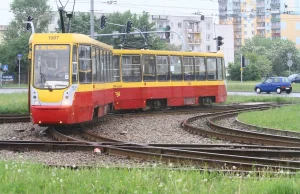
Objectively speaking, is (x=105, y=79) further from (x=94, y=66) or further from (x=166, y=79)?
(x=166, y=79)

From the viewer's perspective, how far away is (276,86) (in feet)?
169

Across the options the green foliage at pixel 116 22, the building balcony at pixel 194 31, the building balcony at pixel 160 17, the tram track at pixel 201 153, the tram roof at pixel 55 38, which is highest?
the building balcony at pixel 160 17

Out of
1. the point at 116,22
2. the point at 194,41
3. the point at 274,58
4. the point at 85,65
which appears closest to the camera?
the point at 85,65

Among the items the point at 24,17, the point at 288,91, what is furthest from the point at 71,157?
the point at 24,17

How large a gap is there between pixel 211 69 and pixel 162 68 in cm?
412

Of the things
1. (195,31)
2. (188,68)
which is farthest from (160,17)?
(188,68)

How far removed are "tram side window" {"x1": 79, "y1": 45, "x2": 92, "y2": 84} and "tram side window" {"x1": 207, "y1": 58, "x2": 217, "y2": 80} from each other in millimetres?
13050

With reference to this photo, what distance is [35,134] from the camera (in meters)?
17.4

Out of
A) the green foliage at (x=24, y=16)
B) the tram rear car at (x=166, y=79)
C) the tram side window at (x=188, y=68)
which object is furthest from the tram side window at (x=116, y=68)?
the green foliage at (x=24, y=16)

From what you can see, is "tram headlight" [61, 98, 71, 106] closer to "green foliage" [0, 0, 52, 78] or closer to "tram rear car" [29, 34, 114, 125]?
"tram rear car" [29, 34, 114, 125]

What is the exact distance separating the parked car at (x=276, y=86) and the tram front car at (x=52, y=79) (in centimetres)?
3606

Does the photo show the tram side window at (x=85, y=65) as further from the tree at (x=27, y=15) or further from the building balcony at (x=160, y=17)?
the building balcony at (x=160, y=17)

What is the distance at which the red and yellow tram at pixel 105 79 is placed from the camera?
16406mm

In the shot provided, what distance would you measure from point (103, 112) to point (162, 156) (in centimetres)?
952
